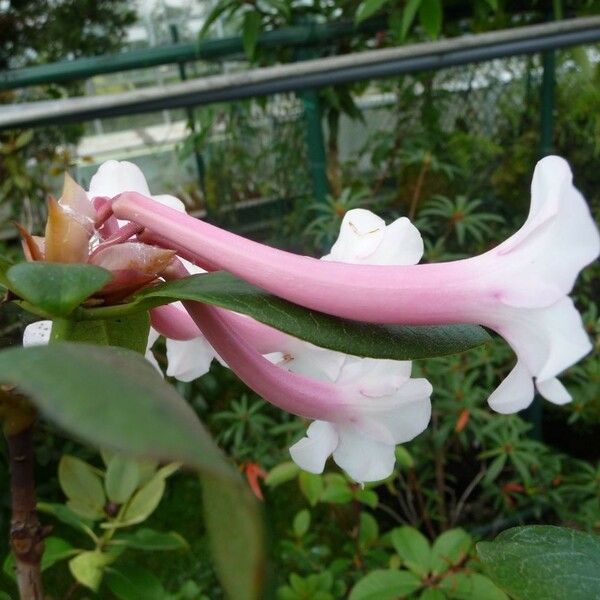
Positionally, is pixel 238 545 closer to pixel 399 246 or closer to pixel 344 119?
pixel 399 246

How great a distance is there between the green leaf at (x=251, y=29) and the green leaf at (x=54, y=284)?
1223 mm

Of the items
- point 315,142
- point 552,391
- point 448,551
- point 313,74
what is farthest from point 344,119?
point 552,391

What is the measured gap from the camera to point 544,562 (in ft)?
1.02

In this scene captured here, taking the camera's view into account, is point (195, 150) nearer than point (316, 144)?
No

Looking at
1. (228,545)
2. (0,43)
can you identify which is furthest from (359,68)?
(0,43)

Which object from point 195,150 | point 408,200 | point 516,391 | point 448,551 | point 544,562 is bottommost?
point 448,551

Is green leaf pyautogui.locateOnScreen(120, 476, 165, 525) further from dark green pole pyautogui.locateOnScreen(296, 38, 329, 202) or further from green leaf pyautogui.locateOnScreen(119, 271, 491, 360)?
dark green pole pyautogui.locateOnScreen(296, 38, 329, 202)

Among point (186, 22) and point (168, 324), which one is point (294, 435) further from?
point (186, 22)

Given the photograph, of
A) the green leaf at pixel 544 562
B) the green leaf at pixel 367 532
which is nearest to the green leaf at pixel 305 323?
the green leaf at pixel 544 562

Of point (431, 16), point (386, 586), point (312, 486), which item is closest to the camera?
point (386, 586)

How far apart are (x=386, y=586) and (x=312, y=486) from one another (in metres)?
0.22

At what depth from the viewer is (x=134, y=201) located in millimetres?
282

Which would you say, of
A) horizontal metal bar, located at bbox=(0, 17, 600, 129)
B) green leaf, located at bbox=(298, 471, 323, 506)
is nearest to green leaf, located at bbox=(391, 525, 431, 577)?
green leaf, located at bbox=(298, 471, 323, 506)

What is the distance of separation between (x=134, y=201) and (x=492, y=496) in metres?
1.32
